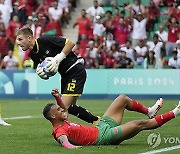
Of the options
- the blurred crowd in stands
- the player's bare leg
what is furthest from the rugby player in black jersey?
the blurred crowd in stands

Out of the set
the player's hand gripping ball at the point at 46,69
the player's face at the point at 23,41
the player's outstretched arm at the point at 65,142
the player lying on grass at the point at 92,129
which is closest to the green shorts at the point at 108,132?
the player lying on grass at the point at 92,129

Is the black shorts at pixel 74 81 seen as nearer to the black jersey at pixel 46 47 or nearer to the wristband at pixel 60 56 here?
the black jersey at pixel 46 47

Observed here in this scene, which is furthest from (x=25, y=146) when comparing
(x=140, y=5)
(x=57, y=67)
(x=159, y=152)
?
(x=140, y=5)

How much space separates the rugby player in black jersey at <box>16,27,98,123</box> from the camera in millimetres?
11508

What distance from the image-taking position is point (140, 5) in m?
26.8

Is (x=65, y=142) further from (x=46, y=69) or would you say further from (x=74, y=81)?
(x=74, y=81)

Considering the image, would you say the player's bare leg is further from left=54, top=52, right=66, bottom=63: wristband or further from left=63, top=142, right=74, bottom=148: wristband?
left=54, top=52, right=66, bottom=63: wristband

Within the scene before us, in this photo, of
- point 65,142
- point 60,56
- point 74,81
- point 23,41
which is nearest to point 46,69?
point 60,56

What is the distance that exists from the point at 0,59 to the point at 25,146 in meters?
15.8

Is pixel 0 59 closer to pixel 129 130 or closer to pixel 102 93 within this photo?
pixel 102 93

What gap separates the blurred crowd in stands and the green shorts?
1384 cm

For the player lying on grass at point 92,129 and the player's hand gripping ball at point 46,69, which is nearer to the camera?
the player lying on grass at point 92,129

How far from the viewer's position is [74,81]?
474 inches

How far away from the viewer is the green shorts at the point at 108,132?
398 inches
